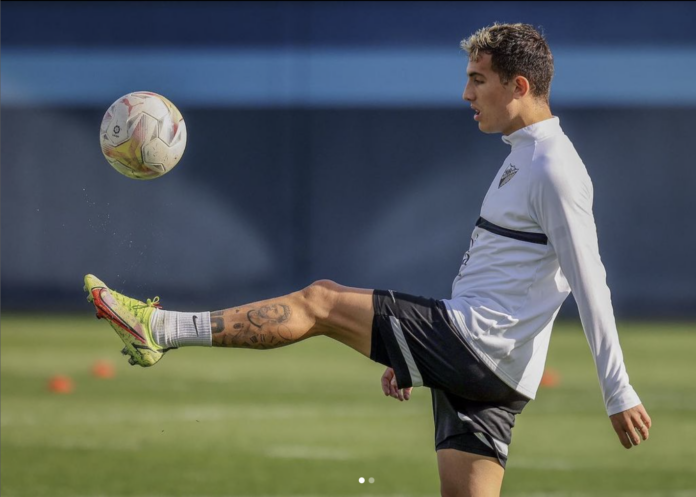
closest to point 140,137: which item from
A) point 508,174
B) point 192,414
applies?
point 508,174

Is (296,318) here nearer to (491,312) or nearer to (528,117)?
(491,312)

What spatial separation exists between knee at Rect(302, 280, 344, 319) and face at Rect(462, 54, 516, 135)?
981 millimetres

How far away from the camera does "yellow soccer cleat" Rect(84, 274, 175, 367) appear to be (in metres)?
4.46

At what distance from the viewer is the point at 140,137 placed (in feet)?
17.7

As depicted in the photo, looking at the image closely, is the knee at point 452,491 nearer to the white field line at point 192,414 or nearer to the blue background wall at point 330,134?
the white field line at point 192,414

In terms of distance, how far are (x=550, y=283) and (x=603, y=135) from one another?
547 inches

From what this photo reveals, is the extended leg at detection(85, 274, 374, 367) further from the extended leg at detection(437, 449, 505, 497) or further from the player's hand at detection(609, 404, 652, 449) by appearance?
the player's hand at detection(609, 404, 652, 449)

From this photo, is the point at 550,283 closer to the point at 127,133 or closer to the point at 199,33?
the point at 127,133

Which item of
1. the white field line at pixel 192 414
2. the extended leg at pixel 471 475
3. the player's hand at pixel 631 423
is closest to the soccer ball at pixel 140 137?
the extended leg at pixel 471 475

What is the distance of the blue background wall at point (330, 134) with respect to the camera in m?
17.9

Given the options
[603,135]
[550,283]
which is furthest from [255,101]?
[550,283]

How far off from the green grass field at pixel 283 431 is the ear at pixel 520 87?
10.8 feet

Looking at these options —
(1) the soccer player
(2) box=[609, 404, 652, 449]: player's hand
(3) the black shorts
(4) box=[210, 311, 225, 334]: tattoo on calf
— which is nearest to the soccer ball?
(1) the soccer player

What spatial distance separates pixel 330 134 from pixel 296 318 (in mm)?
13905
